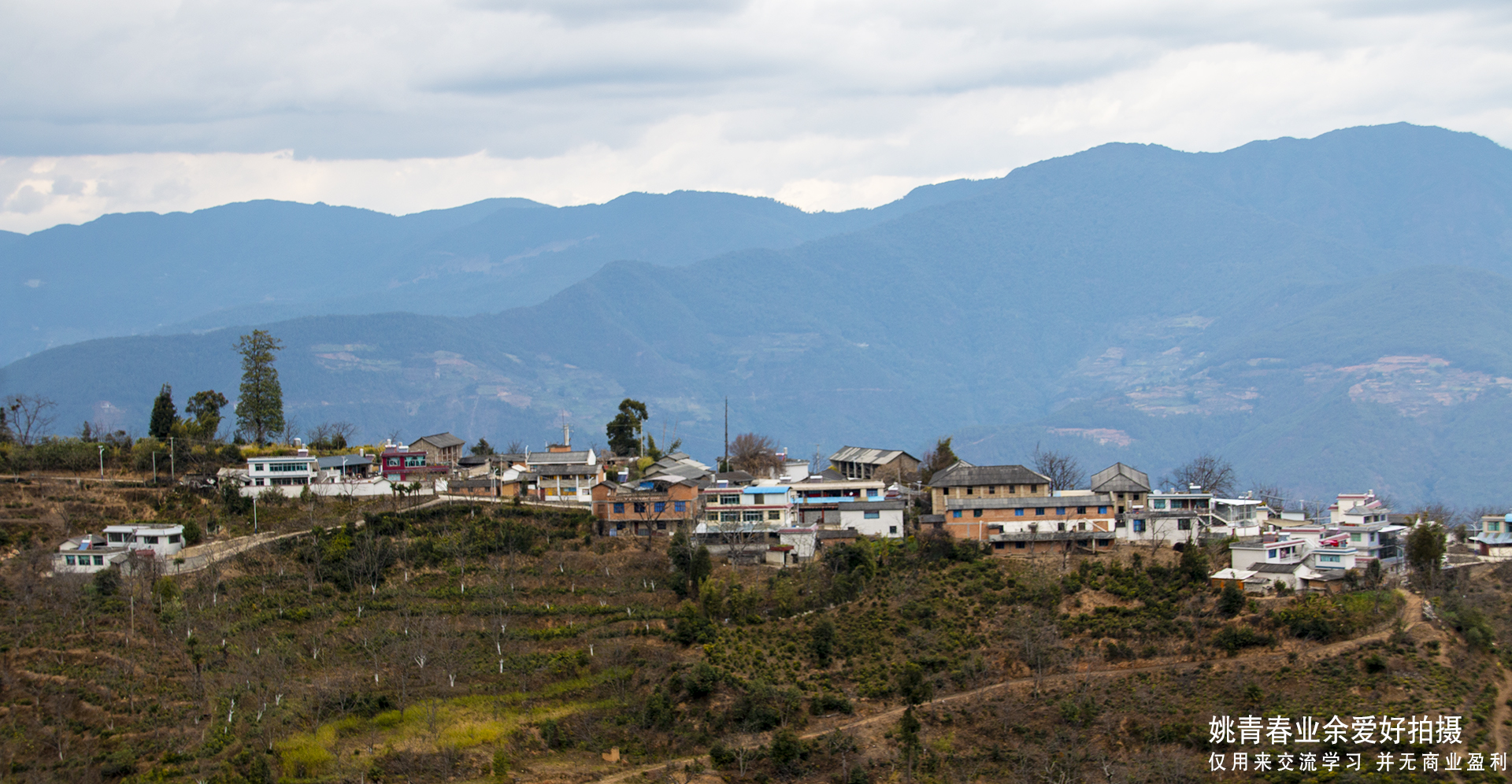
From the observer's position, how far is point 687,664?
49594 millimetres

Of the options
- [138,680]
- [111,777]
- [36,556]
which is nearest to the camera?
[111,777]

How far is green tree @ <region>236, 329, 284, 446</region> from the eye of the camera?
80438mm

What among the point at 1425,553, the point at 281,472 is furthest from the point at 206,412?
the point at 1425,553

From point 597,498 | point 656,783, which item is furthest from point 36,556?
point 656,783

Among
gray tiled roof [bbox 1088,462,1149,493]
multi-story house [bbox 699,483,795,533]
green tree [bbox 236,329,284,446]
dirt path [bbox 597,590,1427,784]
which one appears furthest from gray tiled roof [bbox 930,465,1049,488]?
green tree [bbox 236,329,284,446]

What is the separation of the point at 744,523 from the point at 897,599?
9.66 meters

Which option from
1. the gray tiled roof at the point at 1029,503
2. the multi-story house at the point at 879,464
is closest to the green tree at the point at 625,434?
the multi-story house at the point at 879,464

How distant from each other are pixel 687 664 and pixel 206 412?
4539 centimetres

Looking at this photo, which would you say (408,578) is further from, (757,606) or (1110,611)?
(1110,611)

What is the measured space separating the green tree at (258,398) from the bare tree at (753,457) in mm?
28429

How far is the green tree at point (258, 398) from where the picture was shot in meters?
80.4

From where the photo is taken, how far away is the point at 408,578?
56.6 m

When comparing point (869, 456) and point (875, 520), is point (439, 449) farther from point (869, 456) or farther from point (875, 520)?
point (875, 520)

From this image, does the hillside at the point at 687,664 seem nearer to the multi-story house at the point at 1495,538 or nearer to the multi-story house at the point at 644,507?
the multi-story house at the point at 644,507
